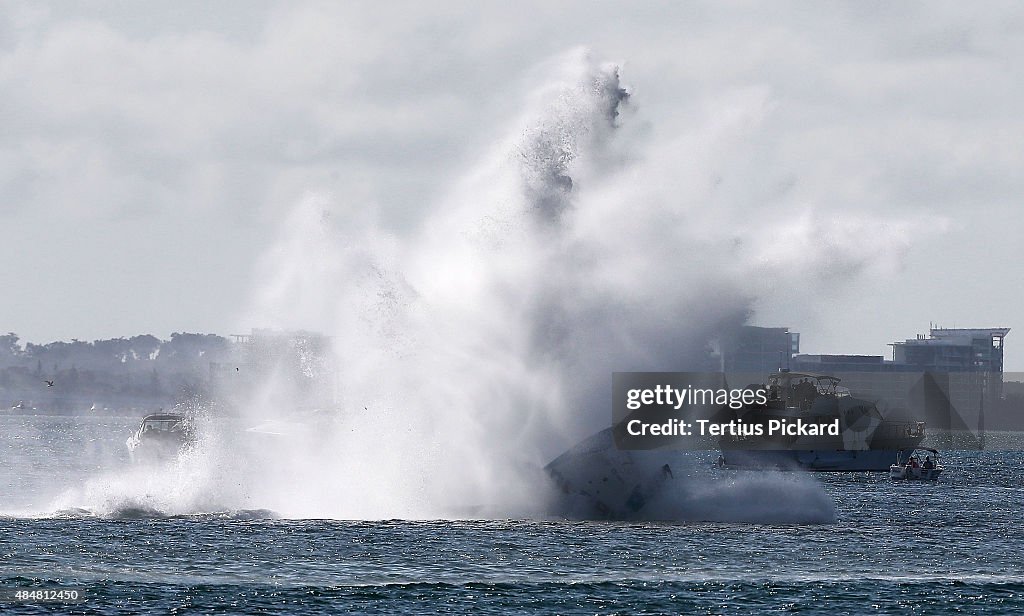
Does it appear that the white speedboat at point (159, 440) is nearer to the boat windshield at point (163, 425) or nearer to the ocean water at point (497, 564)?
the boat windshield at point (163, 425)

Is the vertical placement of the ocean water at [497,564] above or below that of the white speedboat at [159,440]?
below

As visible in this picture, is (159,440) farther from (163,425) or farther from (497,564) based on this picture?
(497,564)

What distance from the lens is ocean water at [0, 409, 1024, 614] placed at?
152ft

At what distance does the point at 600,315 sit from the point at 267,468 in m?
18.0

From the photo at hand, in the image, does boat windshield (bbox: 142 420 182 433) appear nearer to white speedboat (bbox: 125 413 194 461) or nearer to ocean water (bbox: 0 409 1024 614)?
white speedboat (bbox: 125 413 194 461)

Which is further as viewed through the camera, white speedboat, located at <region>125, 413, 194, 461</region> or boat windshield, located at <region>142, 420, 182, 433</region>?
boat windshield, located at <region>142, 420, 182, 433</region>

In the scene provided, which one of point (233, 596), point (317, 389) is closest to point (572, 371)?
point (317, 389)

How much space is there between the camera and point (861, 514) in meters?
81.1

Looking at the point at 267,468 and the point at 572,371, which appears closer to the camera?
the point at 572,371

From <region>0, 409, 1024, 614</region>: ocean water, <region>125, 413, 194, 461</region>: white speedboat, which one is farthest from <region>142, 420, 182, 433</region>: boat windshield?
<region>0, 409, 1024, 614</region>: ocean water

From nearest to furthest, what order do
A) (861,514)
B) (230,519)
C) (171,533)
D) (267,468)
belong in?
(171,533)
(230,519)
(267,468)
(861,514)

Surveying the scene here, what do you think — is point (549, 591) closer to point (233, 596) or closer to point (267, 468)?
point (233, 596)

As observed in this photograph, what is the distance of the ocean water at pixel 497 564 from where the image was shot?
152ft

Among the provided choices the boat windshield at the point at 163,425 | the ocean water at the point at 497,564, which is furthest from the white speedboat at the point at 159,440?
the ocean water at the point at 497,564
